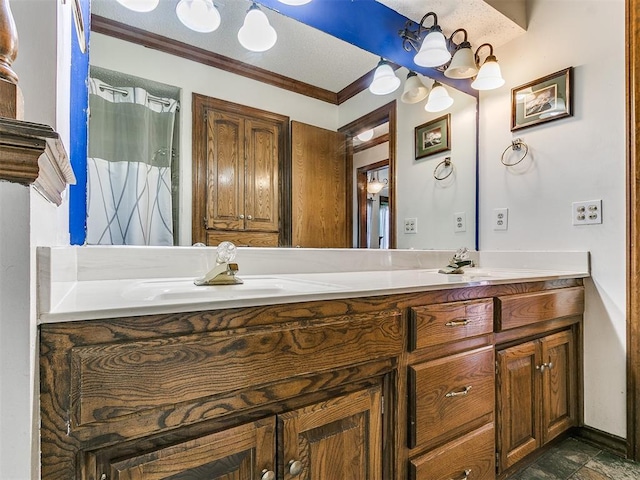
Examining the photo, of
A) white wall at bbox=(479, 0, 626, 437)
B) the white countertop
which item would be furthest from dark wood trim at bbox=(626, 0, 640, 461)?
the white countertop

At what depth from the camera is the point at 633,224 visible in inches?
55.2

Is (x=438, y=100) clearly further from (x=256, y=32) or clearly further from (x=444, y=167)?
(x=256, y=32)

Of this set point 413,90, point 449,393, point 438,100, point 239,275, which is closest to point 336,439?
point 449,393

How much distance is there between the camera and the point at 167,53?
1.15m

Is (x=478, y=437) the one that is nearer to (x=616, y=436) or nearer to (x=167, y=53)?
(x=616, y=436)

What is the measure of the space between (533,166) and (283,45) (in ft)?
4.58

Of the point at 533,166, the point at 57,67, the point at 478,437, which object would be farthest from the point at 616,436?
the point at 57,67

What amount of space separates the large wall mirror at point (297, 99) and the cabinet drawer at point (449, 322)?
608mm

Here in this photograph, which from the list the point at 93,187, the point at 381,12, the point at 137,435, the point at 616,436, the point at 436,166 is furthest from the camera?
the point at 436,166

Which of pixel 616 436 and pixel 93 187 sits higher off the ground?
pixel 93 187

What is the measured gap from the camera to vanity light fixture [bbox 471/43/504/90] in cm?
181

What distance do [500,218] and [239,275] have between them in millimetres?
1511

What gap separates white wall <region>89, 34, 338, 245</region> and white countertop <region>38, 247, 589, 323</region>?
0.60ft

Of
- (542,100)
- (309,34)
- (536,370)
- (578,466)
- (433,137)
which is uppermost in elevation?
(309,34)
